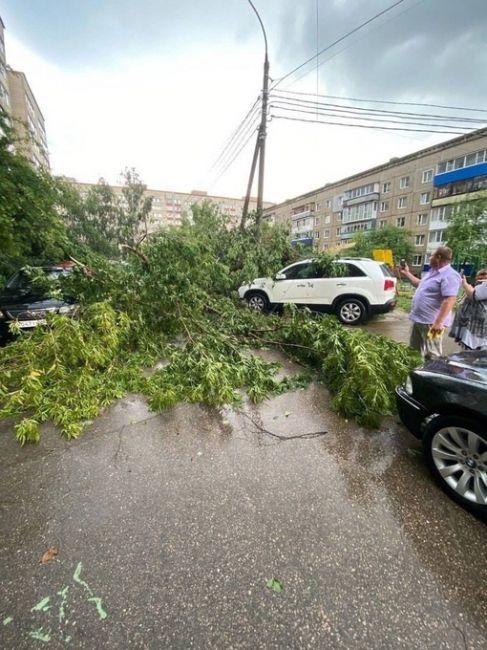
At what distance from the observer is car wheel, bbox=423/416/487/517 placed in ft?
6.19

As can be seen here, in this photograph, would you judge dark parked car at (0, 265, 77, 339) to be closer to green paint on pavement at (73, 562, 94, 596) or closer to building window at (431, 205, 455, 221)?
green paint on pavement at (73, 562, 94, 596)

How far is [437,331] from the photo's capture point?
11.3 ft

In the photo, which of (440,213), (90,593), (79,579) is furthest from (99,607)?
(440,213)

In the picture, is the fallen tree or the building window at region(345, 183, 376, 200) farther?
the building window at region(345, 183, 376, 200)

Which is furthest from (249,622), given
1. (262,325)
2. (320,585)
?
(262,325)

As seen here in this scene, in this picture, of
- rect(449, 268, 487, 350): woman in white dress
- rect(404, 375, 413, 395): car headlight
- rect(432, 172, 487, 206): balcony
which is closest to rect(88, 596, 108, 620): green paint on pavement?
rect(404, 375, 413, 395): car headlight

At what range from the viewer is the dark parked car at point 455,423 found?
1.89 m

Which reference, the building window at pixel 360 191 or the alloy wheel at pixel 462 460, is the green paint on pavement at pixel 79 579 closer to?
the alloy wheel at pixel 462 460

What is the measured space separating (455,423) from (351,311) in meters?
5.34

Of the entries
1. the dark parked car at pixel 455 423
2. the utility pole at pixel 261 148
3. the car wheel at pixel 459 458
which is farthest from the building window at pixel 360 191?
the car wheel at pixel 459 458

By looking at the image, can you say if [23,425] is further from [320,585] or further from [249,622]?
[320,585]

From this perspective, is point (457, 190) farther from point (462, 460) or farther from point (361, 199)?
point (462, 460)

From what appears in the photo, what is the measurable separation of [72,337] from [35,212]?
142 inches

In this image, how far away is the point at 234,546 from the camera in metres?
1.70
